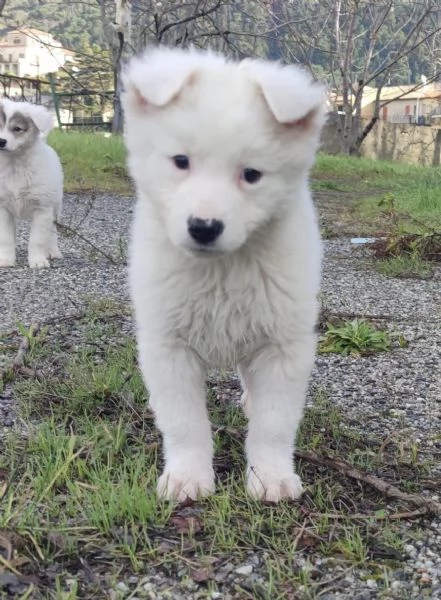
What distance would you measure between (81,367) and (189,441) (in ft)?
3.71

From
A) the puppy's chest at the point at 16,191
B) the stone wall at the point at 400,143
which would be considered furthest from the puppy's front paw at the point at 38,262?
the stone wall at the point at 400,143

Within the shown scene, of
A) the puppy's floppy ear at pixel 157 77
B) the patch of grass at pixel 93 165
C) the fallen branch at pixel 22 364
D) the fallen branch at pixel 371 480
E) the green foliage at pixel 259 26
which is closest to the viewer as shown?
the puppy's floppy ear at pixel 157 77

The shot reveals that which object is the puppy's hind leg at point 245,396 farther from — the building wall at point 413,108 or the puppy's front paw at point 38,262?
the building wall at point 413,108

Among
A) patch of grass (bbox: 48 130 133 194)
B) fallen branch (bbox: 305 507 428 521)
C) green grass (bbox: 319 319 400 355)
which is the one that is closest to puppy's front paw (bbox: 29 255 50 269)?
green grass (bbox: 319 319 400 355)

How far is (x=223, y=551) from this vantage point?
207 cm

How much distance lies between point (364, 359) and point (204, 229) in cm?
199

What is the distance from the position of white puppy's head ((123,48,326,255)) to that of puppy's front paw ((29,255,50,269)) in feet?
13.6

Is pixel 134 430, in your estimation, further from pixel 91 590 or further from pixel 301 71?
pixel 301 71

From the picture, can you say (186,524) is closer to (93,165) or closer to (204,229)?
(204,229)

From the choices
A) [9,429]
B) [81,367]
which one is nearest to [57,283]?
[81,367]

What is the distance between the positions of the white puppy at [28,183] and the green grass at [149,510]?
11.8 ft

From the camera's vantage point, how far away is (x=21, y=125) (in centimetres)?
674

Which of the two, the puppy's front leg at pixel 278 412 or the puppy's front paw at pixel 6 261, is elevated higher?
→ the puppy's front leg at pixel 278 412

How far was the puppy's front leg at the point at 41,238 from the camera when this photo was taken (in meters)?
6.38
